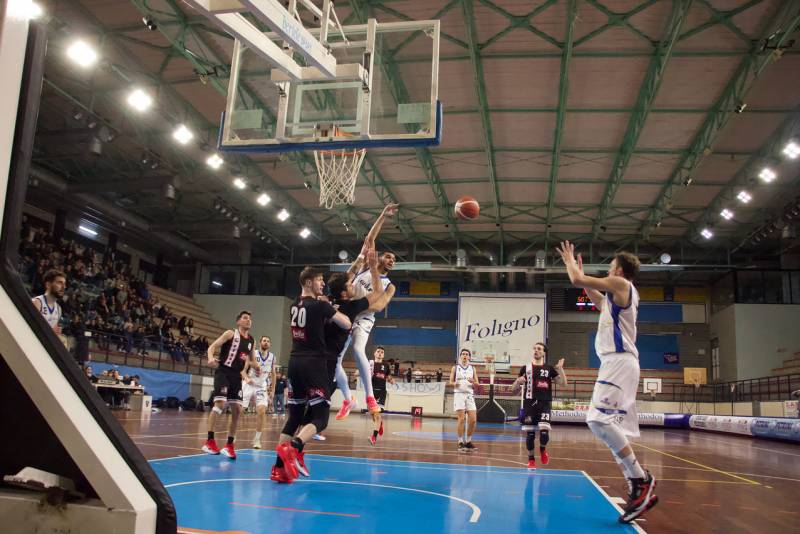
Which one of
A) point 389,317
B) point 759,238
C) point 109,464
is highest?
point 759,238

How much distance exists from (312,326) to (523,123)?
13530 millimetres

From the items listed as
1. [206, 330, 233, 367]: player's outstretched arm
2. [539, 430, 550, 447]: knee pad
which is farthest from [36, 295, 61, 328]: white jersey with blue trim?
[539, 430, 550, 447]: knee pad

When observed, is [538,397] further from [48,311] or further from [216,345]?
[48,311]

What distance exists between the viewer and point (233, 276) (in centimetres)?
3509

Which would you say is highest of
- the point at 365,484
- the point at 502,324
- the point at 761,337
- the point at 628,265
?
the point at 502,324

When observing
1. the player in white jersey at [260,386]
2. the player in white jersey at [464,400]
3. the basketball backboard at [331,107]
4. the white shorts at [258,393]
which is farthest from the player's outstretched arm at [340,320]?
the player in white jersey at [464,400]

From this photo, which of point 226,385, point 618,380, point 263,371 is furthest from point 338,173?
point 618,380

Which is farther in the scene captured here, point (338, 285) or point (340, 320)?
point (338, 285)

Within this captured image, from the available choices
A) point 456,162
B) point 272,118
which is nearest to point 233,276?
point 456,162

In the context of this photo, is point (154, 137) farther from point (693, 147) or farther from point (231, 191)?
point (693, 147)

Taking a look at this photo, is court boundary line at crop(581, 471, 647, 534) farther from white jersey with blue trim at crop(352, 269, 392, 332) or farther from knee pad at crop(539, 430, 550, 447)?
white jersey with blue trim at crop(352, 269, 392, 332)

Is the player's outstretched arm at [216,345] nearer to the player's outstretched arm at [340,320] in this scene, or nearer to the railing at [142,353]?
the player's outstretched arm at [340,320]

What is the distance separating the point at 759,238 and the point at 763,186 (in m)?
3.69

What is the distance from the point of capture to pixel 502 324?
3164cm
